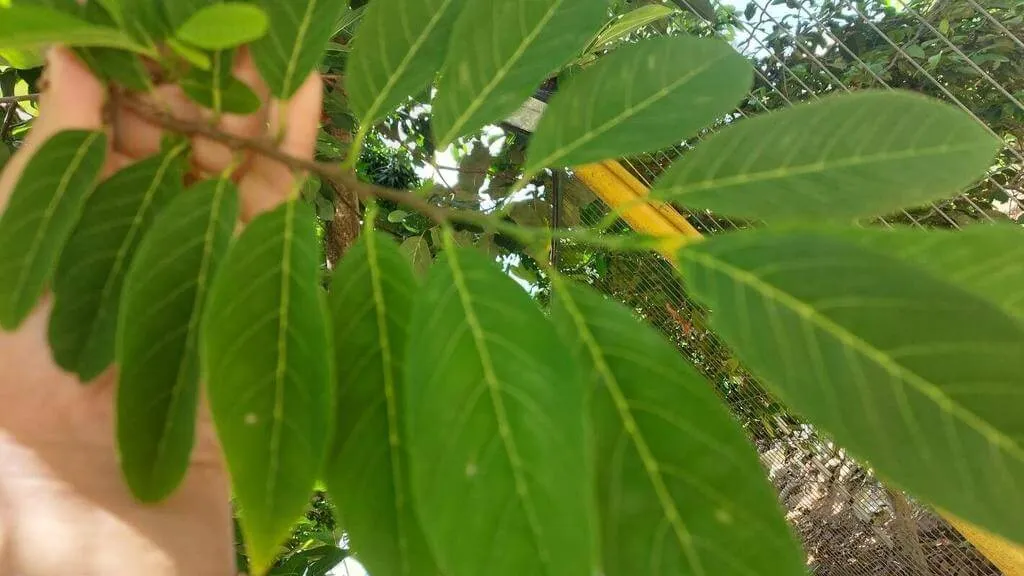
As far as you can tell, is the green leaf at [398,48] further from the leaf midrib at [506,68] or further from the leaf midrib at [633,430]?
the leaf midrib at [633,430]

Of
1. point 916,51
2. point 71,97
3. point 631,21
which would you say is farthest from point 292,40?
point 916,51

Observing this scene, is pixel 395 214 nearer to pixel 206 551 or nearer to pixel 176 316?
pixel 206 551

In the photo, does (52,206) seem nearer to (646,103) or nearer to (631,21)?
(646,103)

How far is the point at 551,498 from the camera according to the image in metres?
0.28

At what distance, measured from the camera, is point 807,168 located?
358mm

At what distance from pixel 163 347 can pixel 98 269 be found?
110 millimetres

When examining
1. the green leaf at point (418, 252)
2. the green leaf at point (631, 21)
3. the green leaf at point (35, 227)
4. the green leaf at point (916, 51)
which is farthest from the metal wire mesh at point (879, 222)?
the green leaf at point (35, 227)

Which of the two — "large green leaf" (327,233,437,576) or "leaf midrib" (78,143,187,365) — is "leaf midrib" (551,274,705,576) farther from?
"leaf midrib" (78,143,187,365)

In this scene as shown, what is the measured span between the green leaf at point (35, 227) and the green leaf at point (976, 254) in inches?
17.7

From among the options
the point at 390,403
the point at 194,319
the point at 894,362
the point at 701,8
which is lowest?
the point at 894,362

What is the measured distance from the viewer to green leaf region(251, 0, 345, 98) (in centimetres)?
43

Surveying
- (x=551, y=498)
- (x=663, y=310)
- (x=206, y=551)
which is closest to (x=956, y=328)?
(x=551, y=498)

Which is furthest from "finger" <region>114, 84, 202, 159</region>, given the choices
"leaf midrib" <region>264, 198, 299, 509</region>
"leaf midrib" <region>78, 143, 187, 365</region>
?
"leaf midrib" <region>264, 198, 299, 509</region>

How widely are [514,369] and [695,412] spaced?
0.08 m
